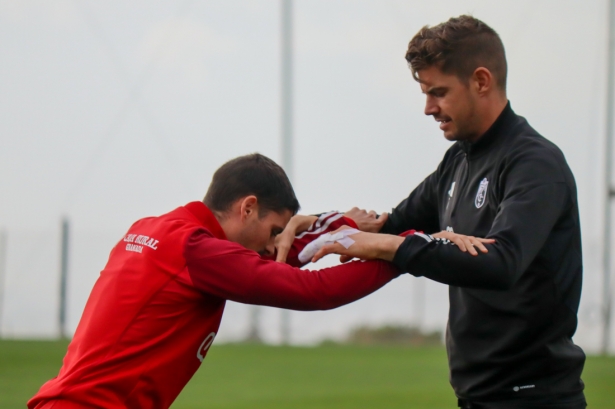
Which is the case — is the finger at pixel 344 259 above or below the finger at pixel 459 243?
below

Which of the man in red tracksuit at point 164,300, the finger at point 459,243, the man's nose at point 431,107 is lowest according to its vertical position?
the man in red tracksuit at point 164,300

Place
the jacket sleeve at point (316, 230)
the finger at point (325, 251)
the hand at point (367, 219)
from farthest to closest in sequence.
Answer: the hand at point (367, 219), the jacket sleeve at point (316, 230), the finger at point (325, 251)

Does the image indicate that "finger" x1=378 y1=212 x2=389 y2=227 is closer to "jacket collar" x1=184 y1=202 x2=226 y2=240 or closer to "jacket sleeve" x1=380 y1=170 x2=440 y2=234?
"jacket sleeve" x1=380 y1=170 x2=440 y2=234

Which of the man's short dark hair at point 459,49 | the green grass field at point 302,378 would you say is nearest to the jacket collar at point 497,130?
the man's short dark hair at point 459,49

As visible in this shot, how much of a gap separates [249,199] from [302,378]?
23.5ft

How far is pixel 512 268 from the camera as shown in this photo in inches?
131

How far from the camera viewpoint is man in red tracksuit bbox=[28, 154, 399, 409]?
3479 mm

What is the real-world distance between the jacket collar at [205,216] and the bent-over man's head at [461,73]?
984 mm

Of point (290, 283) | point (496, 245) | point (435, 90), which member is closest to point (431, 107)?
point (435, 90)

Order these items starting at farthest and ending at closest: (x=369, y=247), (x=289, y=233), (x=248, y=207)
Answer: (x=289, y=233) → (x=248, y=207) → (x=369, y=247)

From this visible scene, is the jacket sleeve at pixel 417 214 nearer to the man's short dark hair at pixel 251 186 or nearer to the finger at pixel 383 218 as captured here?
the finger at pixel 383 218

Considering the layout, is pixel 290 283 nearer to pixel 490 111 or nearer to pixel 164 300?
pixel 164 300

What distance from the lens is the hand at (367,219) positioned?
4.52 meters

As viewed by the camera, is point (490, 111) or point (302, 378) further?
point (302, 378)
